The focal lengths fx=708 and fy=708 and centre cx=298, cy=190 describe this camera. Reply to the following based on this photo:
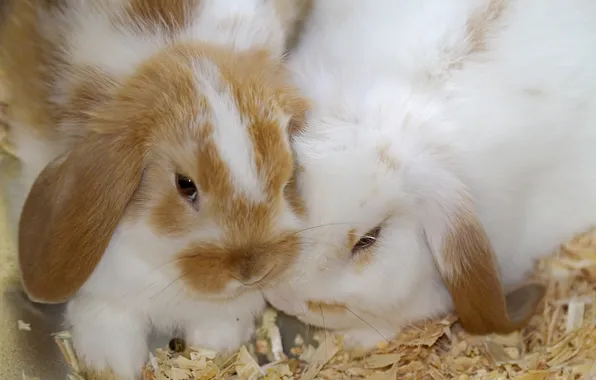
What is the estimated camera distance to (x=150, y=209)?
4.07 ft

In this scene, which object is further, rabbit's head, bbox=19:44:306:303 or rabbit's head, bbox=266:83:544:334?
rabbit's head, bbox=266:83:544:334

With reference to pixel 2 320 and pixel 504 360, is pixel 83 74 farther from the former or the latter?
pixel 504 360

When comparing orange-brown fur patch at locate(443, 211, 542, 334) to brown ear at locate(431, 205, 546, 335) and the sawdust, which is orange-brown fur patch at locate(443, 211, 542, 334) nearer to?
brown ear at locate(431, 205, 546, 335)

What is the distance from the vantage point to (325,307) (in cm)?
144

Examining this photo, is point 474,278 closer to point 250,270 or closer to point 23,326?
point 250,270

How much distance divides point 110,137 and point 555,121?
Answer: 35.5 inches

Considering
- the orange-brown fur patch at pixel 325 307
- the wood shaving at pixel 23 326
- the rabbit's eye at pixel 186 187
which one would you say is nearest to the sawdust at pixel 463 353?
the orange-brown fur patch at pixel 325 307

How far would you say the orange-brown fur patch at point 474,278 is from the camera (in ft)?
4.56

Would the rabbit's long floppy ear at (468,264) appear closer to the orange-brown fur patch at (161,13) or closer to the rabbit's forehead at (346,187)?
the rabbit's forehead at (346,187)

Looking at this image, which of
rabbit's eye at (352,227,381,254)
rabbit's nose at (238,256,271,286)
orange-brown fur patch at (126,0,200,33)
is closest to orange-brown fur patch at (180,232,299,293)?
rabbit's nose at (238,256,271,286)

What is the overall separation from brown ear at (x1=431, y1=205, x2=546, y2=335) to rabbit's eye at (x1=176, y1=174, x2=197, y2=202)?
20.0 inches

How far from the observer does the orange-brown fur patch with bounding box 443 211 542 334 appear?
1.39 meters

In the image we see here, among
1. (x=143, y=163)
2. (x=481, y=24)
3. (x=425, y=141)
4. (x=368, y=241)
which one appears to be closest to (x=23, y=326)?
(x=143, y=163)

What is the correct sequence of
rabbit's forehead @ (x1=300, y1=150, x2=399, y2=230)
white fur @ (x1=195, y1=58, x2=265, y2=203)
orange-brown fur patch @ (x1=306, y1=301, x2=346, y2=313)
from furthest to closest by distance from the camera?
1. orange-brown fur patch @ (x1=306, y1=301, x2=346, y2=313)
2. rabbit's forehead @ (x1=300, y1=150, x2=399, y2=230)
3. white fur @ (x1=195, y1=58, x2=265, y2=203)
